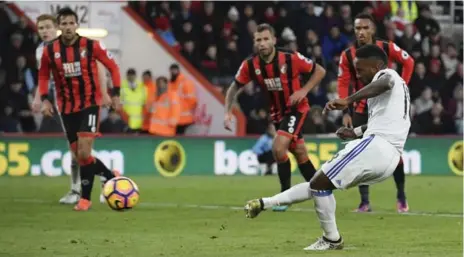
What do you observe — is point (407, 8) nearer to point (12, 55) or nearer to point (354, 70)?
point (12, 55)

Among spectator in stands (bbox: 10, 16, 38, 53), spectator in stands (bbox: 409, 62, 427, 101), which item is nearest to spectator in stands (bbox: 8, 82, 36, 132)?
spectator in stands (bbox: 10, 16, 38, 53)

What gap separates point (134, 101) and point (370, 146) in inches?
582

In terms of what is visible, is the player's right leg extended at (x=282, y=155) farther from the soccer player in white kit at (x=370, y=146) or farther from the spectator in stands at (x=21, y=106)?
the spectator in stands at (x=21, y=106)

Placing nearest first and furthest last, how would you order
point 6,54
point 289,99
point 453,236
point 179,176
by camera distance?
point 453,236, point 289,99, point 179,176, point 6,54

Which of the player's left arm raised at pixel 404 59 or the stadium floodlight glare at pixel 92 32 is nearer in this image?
the player's left arm raised at pixel 404 59

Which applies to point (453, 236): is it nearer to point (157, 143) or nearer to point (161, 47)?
point (157, 143)

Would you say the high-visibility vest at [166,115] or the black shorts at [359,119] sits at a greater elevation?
the black shorts at [359,119]

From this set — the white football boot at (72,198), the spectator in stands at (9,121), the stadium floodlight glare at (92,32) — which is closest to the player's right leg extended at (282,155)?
the white football boot at (72,198)

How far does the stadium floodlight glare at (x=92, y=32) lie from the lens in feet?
76.3

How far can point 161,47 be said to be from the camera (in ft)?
81.8

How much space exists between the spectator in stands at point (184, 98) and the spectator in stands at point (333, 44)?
322 cm

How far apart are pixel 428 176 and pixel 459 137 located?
1.25 meters

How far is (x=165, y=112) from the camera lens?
2402 centimetres

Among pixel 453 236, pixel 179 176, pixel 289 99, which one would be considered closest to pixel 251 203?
pixel 453 236
